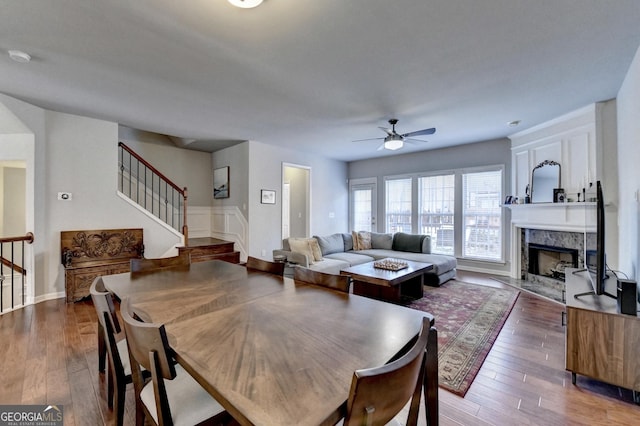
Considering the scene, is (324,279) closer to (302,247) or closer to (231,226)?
(302,247)

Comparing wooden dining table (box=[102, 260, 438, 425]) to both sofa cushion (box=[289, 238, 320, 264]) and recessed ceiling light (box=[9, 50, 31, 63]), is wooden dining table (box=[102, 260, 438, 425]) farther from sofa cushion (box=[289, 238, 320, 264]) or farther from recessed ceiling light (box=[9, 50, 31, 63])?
sofa cushion (box=[289, 238, 320, 264])

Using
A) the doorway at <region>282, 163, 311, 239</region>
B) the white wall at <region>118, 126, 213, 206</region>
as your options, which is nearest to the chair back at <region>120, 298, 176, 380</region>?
the doorway at <region>282, 163, 311, 239</region>

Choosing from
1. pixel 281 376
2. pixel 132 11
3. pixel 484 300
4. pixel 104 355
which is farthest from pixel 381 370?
pixel 484 300

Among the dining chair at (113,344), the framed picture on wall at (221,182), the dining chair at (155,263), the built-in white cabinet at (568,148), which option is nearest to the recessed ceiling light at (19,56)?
the dining chair at (155,263)

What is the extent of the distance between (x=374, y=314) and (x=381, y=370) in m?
0.64

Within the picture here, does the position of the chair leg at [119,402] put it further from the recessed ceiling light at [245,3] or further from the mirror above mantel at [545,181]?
the mirror above mantel at [545,181]

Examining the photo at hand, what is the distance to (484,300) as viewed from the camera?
392cm

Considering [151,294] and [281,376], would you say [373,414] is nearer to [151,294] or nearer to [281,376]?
[281,376]

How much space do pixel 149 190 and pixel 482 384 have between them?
6439 mm

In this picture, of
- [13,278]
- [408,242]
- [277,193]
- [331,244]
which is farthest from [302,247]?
[13,278]

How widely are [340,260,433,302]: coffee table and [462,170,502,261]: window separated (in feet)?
6.76

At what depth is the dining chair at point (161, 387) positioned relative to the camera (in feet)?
3.15

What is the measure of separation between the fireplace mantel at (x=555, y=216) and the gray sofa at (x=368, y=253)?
54.2 inches

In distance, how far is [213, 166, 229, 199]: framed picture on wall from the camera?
615 cm
